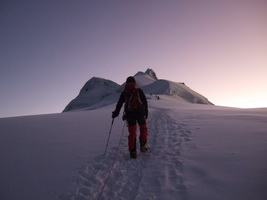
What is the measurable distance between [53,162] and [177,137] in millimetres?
4040

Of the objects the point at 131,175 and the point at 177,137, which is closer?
the point at 131,175

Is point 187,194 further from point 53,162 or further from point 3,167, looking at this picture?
point 3,167

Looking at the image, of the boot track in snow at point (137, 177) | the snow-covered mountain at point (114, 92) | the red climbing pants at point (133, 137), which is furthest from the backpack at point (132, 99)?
the snow-covered mountain at point (114, 92)

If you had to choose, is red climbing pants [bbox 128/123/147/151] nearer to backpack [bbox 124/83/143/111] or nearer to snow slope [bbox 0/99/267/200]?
snow slope [bbox 0/99/267/200]

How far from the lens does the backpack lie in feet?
22.6

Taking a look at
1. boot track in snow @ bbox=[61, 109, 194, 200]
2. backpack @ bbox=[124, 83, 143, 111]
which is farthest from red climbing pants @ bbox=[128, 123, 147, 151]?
backpack @ bbox=[124, 83, 143, 111]

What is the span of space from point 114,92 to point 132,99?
222ft

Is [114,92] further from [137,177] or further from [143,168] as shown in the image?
[137,177]

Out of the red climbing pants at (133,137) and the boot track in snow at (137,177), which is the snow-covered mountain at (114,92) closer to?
the red climbing pants at (133,137)

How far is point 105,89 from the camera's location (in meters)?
78.2

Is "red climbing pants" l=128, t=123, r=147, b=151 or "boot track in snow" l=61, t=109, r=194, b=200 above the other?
"red climbing pants" l=128, t=123, r=147, b=151

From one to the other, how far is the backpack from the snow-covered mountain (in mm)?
46255

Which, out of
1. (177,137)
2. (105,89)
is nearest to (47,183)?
(177,137)

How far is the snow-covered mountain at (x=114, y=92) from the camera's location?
62094 mm
